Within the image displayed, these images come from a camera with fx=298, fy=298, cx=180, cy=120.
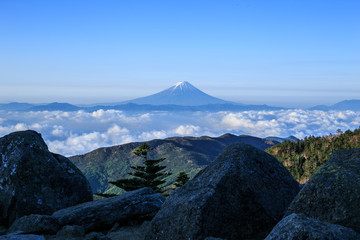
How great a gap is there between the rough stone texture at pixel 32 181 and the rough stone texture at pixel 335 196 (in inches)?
605

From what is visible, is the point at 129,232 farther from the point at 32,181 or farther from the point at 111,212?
the point at 32,181

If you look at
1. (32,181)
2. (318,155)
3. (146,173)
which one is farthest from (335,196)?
(318,155)

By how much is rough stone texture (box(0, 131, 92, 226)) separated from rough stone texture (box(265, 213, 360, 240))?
1619 cm

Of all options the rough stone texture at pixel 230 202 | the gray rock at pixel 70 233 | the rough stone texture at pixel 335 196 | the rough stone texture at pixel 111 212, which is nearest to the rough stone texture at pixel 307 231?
the rough stone texture at pixel 335 196

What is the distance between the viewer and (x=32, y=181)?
63.2ft

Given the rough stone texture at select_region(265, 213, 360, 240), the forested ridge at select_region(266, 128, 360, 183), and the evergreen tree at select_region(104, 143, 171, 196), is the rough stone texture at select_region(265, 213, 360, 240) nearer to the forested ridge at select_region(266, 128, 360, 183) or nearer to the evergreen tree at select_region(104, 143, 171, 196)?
the evergreen tree at select_region(104, 143, 171, 196)

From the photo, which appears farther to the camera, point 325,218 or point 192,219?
point 192,219

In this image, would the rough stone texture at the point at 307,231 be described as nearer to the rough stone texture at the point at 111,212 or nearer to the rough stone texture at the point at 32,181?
the rough stone texture at the point at 111,212

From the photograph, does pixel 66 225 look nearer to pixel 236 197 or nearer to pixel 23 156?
pixel 23 156

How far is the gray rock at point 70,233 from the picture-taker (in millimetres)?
14234

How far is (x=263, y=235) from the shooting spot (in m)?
11.5

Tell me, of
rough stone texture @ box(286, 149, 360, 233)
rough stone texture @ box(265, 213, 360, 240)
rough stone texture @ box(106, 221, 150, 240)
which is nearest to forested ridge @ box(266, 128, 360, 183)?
rough stone texture @ box(106, 221, 150, 240)

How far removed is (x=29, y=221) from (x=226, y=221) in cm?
1026

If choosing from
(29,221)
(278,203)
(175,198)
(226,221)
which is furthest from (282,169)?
(29,221)
